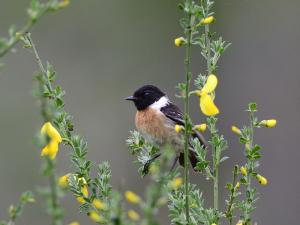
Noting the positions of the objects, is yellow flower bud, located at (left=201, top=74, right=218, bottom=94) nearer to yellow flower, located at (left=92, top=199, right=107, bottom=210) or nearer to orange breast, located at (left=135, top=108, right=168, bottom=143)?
yellow flower, located at (left=92, top=199, right=107, bottom=210)

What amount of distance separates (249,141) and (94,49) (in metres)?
7.20

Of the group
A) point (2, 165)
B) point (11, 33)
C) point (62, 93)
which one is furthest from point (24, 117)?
point (11, 33)

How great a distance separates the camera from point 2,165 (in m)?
8.41

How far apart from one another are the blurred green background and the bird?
2.20 m

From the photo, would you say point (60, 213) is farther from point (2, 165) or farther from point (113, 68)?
point (113, 68)

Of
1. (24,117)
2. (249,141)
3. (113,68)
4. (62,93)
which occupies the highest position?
(113,68)

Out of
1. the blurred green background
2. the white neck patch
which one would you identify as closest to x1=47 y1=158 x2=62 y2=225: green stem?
the white neck patch

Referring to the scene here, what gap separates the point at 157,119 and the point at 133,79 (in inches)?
197

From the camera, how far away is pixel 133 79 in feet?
29.5

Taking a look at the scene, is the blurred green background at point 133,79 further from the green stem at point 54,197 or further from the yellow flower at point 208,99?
the green stem at point 54,197

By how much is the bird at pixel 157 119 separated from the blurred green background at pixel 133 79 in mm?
2199

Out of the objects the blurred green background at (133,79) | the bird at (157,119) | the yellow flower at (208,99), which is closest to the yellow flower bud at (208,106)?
the yellow flower at (208,99)

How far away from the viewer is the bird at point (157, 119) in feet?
12.3

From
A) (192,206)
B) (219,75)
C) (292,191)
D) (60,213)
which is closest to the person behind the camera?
(60,213)
